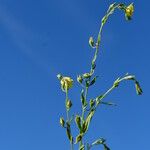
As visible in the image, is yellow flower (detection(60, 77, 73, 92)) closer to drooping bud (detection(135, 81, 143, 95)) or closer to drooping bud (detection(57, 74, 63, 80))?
drooping bud (detection(57, 74, 63, 80))

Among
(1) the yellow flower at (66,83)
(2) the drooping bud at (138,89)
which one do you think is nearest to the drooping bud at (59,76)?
(1) the yellow flower at (66,83)

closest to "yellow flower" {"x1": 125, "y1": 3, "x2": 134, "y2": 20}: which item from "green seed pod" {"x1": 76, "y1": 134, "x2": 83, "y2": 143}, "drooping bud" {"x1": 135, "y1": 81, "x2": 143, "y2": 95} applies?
"drooping bud" {"x1": 135, "y1": 81, "x2": 143, "y2": 95}

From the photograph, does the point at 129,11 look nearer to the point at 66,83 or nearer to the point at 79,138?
the point at 66,83

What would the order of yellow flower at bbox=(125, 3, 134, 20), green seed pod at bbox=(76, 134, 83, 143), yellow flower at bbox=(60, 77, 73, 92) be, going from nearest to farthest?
green seed pod at bbox=(76, 134, 83, 143) < yellow flower at bbox=(60, 77, 73, 92) < yellow flower at bbox=(125, 3, 134, 20)

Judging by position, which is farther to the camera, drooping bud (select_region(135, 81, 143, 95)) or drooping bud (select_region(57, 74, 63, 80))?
drooping bud (select_region(57, 74, 63, 80))

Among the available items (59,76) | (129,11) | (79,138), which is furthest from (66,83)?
(129,11)

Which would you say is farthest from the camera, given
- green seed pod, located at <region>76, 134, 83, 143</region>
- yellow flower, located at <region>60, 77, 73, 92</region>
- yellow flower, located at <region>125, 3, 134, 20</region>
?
yellow flower, located at <region>125, 3, 134, 20</region>

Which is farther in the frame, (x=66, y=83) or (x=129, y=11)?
(x=129, y=11)

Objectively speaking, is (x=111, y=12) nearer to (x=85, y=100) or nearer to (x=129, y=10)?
(x=129, y=10)
